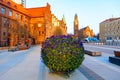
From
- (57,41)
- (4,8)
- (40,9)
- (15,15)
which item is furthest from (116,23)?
(57,41)

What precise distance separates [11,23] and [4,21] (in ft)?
10.6

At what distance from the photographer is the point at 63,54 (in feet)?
26.0

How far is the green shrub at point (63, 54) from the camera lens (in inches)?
311

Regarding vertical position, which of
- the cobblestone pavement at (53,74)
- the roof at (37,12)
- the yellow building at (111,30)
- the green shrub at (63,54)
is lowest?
the cobblestone pavement at (53,74)

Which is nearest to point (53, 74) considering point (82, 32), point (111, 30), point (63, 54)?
point (63, 54)

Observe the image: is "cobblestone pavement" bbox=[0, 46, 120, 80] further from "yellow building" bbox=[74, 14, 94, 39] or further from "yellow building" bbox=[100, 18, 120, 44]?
"yellow building" bbox=[74, 14, 94, 39]

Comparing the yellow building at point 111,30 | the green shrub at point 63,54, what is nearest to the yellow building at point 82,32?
the yellow building at point 111,30

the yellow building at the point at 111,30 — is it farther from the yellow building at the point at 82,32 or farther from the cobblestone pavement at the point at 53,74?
the cobblestone pavement at the point at 53,74

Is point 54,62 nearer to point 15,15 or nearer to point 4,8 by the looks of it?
point 4,8

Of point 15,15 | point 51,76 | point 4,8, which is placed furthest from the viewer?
point 15,15

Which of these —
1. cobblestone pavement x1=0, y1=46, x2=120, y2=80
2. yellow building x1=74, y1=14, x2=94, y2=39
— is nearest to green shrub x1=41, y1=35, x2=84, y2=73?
cobblestone pavement x1=0, y1=46, x2=120, y2=80

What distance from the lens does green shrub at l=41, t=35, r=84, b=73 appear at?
311 inches

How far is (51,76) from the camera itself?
8312 mm

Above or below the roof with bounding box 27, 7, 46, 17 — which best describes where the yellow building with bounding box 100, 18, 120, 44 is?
below
